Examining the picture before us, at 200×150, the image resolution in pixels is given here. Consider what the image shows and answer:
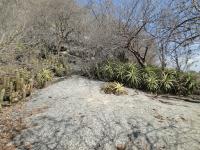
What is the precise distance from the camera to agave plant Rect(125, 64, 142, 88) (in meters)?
15.5

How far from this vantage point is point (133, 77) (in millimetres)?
15492

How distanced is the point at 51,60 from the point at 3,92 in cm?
629

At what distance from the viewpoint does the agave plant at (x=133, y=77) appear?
15516 millimetres

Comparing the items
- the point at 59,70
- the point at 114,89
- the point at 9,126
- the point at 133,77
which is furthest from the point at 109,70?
the point at 9,126

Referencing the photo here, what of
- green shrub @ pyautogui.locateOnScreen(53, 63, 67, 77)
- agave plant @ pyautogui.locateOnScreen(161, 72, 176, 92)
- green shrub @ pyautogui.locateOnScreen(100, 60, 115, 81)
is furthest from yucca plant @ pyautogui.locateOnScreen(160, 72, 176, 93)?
green shrub @ pyautogui.locateOnScreen(53, 63, 67, 77)

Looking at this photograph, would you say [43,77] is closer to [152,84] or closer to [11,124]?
[152,84]

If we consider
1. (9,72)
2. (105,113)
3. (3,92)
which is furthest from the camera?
(9,72)

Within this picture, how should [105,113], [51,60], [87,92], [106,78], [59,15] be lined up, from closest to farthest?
[105,113] → [87,92] → [106,78] → [51,60] → [59,15]

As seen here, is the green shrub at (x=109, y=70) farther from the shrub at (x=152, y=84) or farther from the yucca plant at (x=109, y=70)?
the shrub at (x=152, y=84)

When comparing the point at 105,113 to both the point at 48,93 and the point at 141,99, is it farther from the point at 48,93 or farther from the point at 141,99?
the point at 48,93

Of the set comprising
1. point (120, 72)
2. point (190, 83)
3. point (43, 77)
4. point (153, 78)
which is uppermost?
point (120, 72)

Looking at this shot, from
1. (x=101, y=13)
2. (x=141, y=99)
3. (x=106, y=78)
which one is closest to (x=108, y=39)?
(x=106, y=78)

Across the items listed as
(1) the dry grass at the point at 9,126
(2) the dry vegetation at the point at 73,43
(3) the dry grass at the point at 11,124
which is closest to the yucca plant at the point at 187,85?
(2) the dry vegetation at the point at 73,43

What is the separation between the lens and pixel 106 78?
16.3 metres
